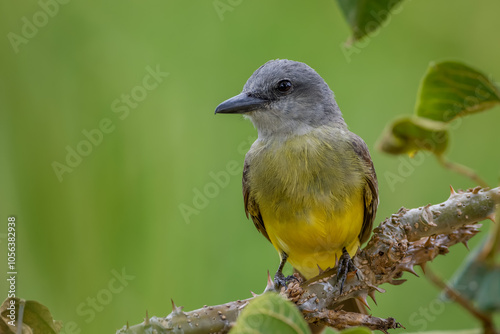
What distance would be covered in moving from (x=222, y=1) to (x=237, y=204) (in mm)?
1199

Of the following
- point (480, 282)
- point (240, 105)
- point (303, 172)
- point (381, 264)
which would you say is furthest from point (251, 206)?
point (480, 282)

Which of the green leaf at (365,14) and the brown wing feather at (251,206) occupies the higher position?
the green leaf at (365,14)

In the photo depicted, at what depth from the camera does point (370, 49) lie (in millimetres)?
3629

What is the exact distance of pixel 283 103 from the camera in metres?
2.89

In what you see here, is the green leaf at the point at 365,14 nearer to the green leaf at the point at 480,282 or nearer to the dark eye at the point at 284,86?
the green leaf at the point at 480,282

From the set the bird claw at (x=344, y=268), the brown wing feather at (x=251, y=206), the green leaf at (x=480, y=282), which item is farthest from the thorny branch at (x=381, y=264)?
the brown wing feather at (x=251, y=206)

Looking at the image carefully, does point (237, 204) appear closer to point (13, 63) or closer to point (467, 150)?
point (467, 150)

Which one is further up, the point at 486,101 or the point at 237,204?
the point at 486,101

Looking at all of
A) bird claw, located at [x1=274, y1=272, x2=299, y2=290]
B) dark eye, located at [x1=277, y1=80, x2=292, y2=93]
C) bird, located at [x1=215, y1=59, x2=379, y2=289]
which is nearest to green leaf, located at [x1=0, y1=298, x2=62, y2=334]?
bird, located at [x1=215, y1=59, x2=379, y2=289]

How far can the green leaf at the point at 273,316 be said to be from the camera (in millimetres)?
666

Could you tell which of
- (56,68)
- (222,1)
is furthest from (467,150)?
(56,68)

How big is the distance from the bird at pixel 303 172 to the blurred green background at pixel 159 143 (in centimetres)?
52

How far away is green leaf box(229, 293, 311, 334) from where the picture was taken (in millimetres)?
666

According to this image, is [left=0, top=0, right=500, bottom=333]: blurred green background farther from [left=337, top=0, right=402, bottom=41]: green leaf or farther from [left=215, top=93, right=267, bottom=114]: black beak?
[left=337, top=0, right=402, bottom=41]: green leaf
